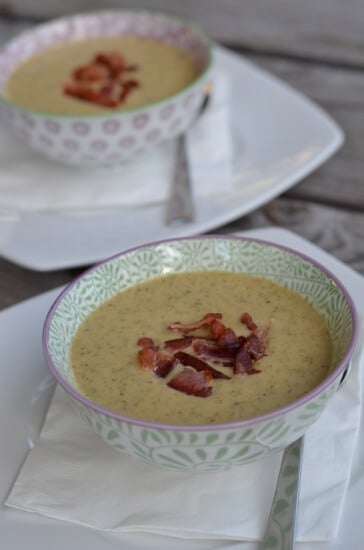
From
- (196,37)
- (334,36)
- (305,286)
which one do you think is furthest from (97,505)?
(334,36)

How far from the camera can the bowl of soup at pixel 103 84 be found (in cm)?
170

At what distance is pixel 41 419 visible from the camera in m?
1.16

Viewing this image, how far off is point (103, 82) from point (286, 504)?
1.15 meters

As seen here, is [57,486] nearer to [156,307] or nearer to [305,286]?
[156,307]

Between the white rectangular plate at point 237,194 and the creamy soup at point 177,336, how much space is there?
1.21 ft

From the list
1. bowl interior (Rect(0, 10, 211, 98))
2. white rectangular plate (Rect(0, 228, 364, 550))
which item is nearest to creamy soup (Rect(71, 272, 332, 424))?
white rectangular plate (Rect(0, 228, 364, 550))

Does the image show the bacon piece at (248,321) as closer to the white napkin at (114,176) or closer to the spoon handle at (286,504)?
the spoon handle at (286,504)

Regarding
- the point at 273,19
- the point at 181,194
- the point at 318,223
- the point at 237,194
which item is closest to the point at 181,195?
the point at 181,194

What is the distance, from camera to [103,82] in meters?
1.86

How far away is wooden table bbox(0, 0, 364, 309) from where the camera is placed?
1.64 metres

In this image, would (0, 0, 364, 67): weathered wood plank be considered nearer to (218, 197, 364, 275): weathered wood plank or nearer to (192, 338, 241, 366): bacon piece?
(218, 197, 364, 275): weathered wood plank

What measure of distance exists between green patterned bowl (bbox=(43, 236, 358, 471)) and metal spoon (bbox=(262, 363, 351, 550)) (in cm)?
4

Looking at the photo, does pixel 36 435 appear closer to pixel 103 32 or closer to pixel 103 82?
pixel 103 82

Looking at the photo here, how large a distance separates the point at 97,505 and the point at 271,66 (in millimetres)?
1530
